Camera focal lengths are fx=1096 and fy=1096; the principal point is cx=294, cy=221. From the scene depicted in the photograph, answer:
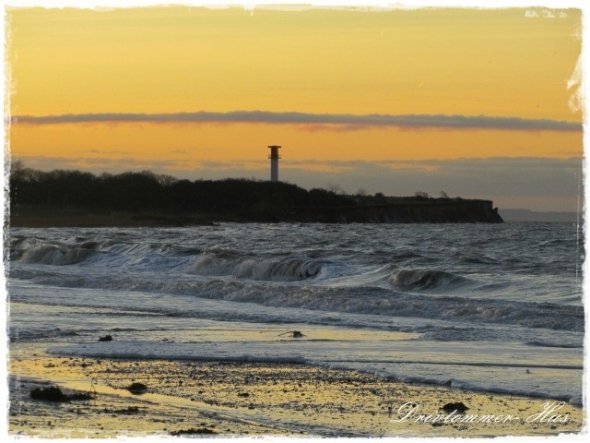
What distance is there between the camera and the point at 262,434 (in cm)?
952

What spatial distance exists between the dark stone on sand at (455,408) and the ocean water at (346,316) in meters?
→ 1.09

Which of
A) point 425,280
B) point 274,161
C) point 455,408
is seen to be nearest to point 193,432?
point 455,408

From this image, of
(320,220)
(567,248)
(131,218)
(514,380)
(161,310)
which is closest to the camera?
(514,380)

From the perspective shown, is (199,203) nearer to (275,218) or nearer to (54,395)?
(275,218)

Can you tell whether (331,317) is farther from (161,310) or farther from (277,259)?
(277,259)

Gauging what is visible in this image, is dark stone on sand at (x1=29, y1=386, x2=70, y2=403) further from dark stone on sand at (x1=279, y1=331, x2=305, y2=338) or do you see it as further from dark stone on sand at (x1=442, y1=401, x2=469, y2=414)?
dark stone on sand at (x1=279, y1=331, x2=305, y2=338)

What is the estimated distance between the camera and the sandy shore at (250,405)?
384 inches

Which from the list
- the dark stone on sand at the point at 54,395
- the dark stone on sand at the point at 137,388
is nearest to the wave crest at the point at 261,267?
the dark stone on sand at the point at 137,388

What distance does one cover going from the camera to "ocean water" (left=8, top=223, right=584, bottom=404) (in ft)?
45.0

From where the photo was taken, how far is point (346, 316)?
19.9 meters

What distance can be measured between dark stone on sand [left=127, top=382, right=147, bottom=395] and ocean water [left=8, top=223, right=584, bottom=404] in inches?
88.6

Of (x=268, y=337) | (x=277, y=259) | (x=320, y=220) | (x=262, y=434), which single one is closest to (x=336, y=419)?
(x=262, y=434)

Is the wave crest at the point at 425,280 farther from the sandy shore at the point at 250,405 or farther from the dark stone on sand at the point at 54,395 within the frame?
the dark stone on sand at the point at 54,395

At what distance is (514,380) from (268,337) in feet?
16.5
